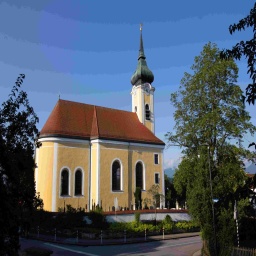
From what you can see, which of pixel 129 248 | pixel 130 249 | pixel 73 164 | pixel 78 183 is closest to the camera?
pixel 130 249

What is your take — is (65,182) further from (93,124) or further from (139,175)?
(139,175)

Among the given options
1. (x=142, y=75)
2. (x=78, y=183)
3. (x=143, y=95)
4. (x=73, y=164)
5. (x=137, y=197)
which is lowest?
(x=137, y=197)

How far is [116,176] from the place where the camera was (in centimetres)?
3906

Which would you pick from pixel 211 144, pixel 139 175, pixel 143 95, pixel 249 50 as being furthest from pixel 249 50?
pixel 143 95

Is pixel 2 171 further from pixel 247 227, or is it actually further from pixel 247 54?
pixel 247 227

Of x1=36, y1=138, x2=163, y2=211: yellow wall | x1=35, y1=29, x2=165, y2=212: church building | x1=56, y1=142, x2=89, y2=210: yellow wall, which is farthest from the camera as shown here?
x1=35, y1=29, x2=165, y2=212: church building

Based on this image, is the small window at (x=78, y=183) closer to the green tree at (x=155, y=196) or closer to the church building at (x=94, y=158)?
the church building at (x=94, y=158)

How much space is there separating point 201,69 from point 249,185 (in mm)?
17884

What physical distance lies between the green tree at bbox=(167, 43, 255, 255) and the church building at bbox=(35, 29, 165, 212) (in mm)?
15892

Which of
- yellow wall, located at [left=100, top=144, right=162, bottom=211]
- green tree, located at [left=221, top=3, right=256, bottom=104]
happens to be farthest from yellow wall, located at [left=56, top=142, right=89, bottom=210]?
green tree, located at [left=221, top=3, right=256, bottom=104]

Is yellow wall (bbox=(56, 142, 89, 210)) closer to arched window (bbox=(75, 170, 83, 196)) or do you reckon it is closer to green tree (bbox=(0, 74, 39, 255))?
arched window (bbox=(75, 170, 83, 196))

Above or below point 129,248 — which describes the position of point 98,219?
above

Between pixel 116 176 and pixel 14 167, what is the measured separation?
1307 inches

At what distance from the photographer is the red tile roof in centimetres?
3675
